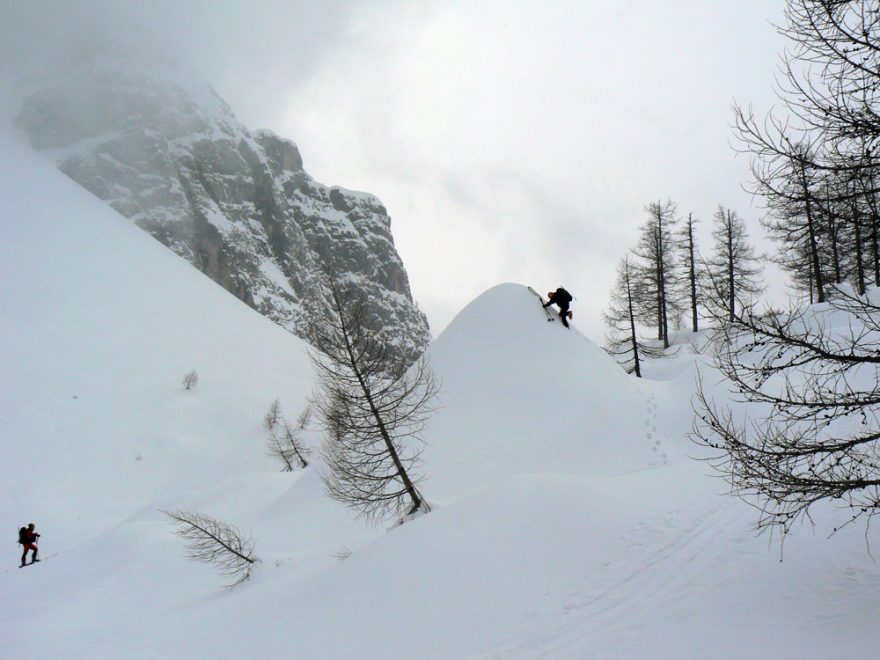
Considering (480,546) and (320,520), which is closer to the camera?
(480,546)

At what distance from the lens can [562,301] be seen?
53.7ft

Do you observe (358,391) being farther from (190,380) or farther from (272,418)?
(190,380)

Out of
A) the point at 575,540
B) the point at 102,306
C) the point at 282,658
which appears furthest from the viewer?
the point at 102,306

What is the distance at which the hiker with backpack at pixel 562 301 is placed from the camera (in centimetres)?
1636

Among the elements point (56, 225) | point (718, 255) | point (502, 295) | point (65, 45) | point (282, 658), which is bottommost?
point (282, 658)

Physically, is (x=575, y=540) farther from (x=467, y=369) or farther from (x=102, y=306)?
(x=102, y=306)

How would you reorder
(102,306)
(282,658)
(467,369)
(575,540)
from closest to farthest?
1. (282,658)
2. (575,540)
3. (467,369)
4. (102,306)

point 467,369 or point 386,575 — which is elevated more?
point 467,369

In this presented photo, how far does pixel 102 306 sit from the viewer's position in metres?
37.2

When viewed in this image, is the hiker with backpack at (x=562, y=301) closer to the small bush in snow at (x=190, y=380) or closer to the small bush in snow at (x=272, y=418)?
the small bush in snow at (x=272, y=418)

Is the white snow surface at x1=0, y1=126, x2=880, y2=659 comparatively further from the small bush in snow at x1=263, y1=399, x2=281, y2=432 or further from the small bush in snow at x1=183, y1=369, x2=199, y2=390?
the small bush in snow at x1=263, y1=399, x2=281, y2=432

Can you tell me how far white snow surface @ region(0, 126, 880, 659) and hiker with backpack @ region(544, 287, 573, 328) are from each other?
47 cm

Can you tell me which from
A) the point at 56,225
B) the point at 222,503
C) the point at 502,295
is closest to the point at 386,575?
the point at 502,295

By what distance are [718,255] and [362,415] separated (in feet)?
81.9
